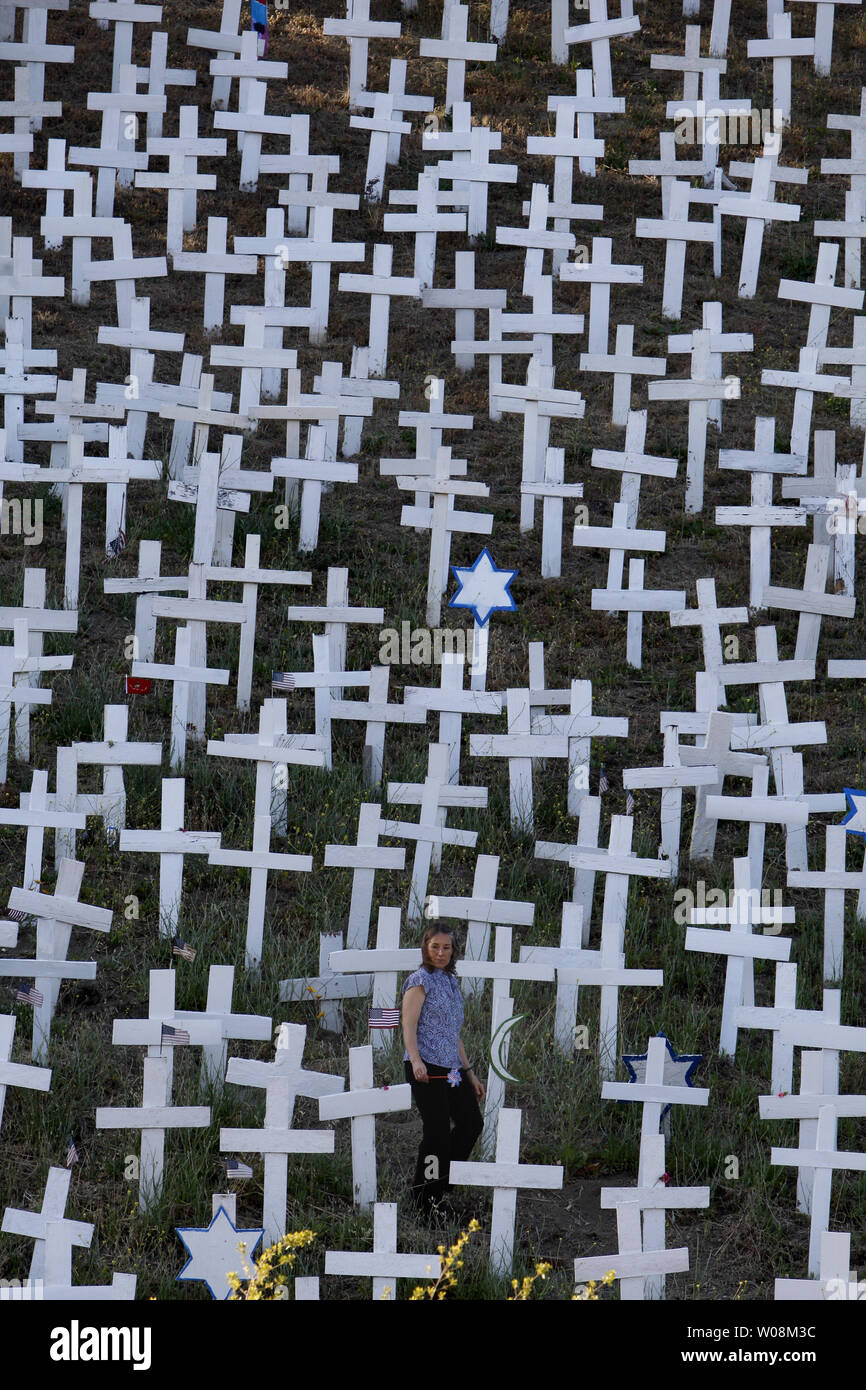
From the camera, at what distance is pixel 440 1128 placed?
6371 mm

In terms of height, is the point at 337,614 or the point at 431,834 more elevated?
the point at 337,614

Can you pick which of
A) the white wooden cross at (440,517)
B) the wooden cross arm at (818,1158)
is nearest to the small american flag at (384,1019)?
the wooden cross arm at (818,1158)

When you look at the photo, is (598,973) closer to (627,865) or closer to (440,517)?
(627,865)

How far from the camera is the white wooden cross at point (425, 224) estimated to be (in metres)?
12.6

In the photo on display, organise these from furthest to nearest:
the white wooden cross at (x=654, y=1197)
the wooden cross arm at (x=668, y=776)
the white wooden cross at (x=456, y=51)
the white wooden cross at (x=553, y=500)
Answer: the white wooden cross at (x=456, y=51) < the white wooden cross at (x=553, y=500) < the wooden cross arm at (x=668, y=776) < the white wooden cross at (x=654, y=1197)

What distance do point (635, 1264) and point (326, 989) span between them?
204 cm

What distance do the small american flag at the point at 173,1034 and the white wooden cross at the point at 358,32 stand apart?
991cm

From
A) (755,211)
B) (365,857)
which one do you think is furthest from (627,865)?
(755,211)

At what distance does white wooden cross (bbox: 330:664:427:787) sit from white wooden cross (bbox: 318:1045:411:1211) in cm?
280

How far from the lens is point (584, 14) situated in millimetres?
16188

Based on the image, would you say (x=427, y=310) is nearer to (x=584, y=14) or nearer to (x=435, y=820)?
(x=584, y=14)

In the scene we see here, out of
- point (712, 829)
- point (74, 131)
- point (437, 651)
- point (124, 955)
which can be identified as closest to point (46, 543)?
point (437, 651)

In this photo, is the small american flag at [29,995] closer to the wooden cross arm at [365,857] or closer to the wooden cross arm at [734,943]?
the wooden cross arm at [365,857]

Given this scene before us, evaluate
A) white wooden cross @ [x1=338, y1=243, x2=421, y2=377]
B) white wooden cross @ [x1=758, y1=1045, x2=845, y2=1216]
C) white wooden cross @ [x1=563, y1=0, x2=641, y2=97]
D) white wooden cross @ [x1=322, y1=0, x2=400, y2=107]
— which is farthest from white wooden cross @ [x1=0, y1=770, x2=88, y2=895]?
white wooden cross @ [x1=563, y1=0, x2=641, y2=97]
